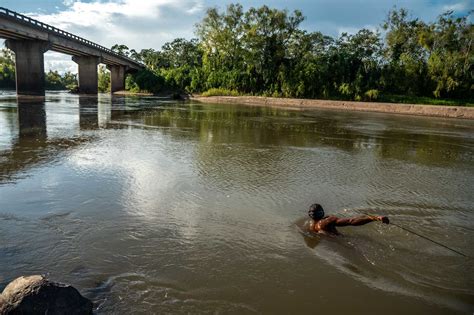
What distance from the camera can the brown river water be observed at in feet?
13.8

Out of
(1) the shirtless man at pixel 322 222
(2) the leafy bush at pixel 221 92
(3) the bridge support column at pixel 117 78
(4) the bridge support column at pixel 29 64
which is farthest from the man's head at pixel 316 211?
(3) the bridge support column at pixel 117 78

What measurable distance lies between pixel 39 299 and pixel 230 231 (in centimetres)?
310

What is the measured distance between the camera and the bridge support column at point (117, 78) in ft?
257

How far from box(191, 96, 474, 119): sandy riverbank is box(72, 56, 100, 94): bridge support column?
2021cm

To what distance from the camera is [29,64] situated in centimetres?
4178

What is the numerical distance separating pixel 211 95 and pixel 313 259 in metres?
55.1

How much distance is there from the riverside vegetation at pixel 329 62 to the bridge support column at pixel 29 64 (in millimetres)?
24928

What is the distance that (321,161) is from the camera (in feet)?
38.4

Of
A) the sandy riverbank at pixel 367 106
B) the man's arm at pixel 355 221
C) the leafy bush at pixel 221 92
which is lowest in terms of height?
the man's arm at pixel 355 221

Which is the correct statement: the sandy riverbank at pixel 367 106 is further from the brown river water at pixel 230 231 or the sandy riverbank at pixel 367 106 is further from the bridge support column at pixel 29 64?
the brown river water at pixel 230 231

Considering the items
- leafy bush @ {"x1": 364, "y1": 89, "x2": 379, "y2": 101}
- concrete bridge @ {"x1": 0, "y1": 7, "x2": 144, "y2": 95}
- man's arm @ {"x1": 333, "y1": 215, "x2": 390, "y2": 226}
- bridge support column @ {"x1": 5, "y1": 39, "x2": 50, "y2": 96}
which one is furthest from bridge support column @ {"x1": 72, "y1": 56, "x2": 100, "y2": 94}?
man's arm @ {"x1": 333, "y1": 215, "x2": 390, "y2": 226}

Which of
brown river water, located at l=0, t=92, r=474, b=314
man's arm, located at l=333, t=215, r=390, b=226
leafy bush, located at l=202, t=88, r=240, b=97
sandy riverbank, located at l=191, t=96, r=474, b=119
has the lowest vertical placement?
brown river water, located at l=0, t=92, r=474, b=314

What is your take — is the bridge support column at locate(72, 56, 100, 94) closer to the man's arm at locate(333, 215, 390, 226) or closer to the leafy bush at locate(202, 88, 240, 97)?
the leafy bush at locate(202, 88, 240, 97)

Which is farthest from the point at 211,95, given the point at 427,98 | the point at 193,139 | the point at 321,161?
the point at 321,161
